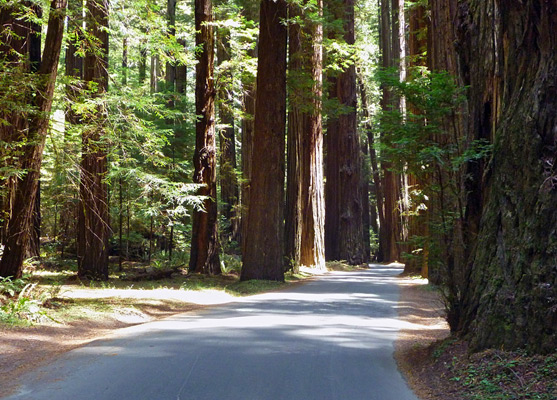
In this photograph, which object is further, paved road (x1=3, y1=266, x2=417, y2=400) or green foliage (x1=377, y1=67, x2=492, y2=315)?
green foliage (x1=377, y1=67, x2=492, y2=315)

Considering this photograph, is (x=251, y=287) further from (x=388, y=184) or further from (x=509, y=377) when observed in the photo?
(x=388, y=184)

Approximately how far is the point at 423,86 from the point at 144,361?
189 inches

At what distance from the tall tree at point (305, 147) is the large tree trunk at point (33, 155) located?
9.73 m

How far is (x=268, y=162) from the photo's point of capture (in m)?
17.7

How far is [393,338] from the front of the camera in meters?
8.91

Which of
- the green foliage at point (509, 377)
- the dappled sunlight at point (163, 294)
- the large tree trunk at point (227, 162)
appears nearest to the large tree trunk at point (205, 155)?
the large tree trunk at point (227, 162)

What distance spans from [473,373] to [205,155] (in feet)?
46.7

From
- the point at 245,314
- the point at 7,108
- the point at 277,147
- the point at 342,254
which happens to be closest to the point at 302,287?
the point at 277,147

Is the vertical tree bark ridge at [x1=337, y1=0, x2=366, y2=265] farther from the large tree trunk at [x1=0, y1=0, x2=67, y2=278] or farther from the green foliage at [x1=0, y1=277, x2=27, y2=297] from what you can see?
the green foliage at [x1=0, y1=277, x2=27, y2=297]

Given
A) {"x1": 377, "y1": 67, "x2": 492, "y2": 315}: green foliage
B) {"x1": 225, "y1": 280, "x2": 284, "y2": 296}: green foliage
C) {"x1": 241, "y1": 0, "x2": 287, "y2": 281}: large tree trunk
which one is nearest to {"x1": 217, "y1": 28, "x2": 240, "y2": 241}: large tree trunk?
{"x1": 241, "y1": 0, "x2": 287, "y2": 281}: large tree trunk

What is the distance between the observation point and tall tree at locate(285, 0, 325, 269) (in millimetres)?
21469

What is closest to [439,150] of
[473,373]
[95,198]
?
[473,373]

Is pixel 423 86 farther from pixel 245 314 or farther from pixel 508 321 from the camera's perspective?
pixel 245 314

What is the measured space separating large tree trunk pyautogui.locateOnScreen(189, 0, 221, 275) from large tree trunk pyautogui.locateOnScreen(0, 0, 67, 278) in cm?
805
